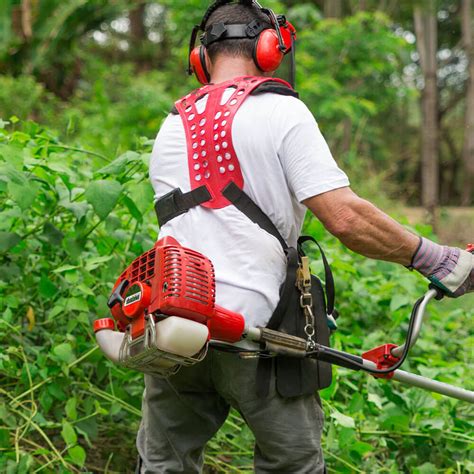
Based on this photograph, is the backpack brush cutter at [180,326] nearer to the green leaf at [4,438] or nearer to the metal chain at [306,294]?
the metal chain at [306,294]

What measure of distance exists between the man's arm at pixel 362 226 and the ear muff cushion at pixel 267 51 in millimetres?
562

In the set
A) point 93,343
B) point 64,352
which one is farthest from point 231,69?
point 93,343

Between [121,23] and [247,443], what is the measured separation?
1822 cm

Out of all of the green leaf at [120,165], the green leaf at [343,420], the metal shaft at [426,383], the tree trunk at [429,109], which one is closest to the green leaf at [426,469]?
the green leaf at [343,420]

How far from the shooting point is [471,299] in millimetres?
7289

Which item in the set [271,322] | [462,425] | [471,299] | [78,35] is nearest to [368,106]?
[471,299]

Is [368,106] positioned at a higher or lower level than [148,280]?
lower

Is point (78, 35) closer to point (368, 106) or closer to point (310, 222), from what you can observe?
point (368, 106)

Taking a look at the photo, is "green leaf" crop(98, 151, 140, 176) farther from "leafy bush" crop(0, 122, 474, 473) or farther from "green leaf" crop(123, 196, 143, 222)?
"green leaf" crop(123, 196, 143, 222)

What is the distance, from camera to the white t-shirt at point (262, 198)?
8.03 ft

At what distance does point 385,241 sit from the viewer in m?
2.51

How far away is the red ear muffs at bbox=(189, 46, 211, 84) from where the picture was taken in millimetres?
2865

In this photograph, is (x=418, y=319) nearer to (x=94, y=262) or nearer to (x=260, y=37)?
(x=260, y=37)

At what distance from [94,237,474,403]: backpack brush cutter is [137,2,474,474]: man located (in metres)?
0.11
